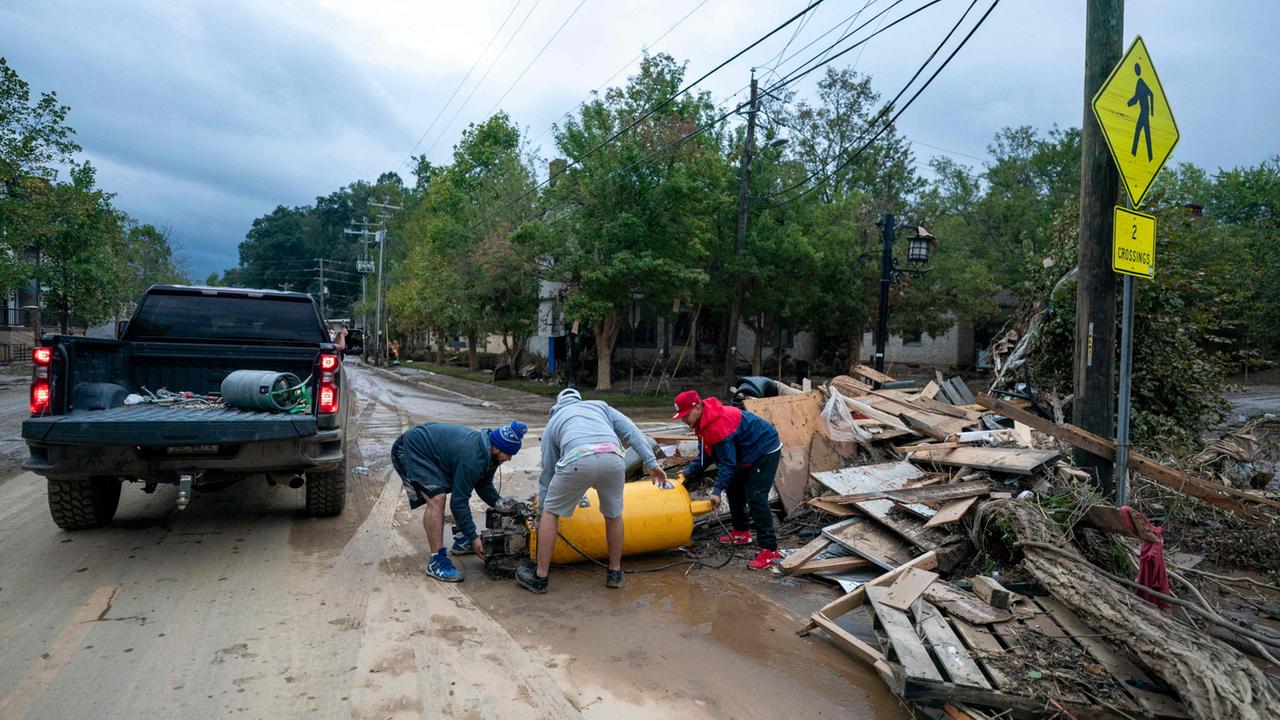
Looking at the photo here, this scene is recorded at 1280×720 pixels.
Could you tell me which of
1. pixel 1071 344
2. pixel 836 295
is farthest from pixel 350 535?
pixel 836 295

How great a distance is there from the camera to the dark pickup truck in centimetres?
512

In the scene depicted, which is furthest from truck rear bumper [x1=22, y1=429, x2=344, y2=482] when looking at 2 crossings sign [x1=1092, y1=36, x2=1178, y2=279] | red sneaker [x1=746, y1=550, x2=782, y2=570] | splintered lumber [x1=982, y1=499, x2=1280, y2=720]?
2 crossings sign [x1=1092, y1=36, x2=1178, y2=279]

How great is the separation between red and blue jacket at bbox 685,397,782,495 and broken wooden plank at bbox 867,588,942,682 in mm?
1678

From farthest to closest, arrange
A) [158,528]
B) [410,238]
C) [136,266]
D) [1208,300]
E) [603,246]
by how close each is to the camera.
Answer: [410,238], [136,266], [603,246], [1208,300], [158,528]

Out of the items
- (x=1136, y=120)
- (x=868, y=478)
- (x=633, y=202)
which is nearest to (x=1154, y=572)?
(x=868, y=478)

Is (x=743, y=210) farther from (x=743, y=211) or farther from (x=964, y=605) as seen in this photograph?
(x=964, y=605)

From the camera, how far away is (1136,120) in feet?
18.0

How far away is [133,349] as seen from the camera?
6.43 metres

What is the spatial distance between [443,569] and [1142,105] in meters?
6.31

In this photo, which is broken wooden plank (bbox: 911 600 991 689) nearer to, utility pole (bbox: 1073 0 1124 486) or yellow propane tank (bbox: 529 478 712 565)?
yellow propane tank (bbox: 529 478 712 565)

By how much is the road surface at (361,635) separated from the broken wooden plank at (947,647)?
38 centimetres

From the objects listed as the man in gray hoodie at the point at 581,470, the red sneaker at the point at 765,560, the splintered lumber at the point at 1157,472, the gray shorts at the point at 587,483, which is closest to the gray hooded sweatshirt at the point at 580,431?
the man in gray hoodie at the point at 581,470

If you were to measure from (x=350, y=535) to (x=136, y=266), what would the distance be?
137 feet

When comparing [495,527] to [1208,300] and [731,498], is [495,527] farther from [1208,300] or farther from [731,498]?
[1208,300]
